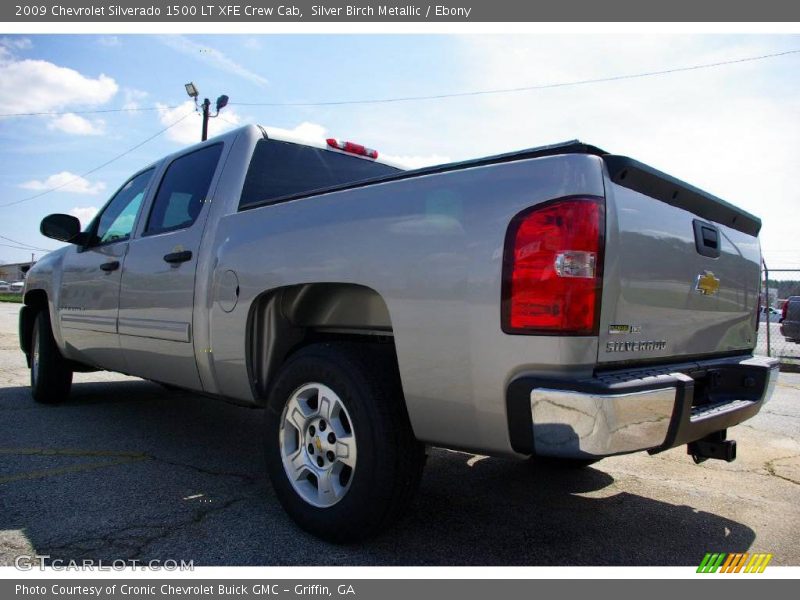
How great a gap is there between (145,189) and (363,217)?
102 inches

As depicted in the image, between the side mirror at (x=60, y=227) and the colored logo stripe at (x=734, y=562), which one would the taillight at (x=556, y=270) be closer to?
the colored logo stripe at (x=734, y=562)

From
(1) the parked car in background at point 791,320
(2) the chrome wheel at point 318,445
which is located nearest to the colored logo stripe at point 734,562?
(2) the chrome wheel at point 318,445

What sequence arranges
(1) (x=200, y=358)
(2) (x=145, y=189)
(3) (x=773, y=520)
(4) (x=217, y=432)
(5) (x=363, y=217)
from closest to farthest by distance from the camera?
1. (5) (x=363, y=217)
2. (3) (x=773, y=520)
3. (1) (x=200, y=358)
4. (2) (x=145, y=189)
5. (4) (x=217, y=432)

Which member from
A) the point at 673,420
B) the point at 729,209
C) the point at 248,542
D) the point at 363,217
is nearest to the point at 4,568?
the point at 248,542

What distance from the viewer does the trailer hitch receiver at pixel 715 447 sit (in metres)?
2.75

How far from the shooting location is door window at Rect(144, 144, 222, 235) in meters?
3.76

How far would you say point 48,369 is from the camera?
17.9 feet

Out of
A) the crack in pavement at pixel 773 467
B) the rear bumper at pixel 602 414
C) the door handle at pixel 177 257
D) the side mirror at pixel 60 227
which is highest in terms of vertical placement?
the side mirror at pixel 60 227

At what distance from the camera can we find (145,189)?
4465mm

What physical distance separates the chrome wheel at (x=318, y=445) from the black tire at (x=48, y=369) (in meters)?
3.67

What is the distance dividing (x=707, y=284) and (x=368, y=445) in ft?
5.31

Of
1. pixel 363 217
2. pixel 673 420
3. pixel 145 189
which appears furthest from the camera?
pixel 145 189

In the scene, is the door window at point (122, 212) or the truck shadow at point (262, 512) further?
the door window at point (122, 212)

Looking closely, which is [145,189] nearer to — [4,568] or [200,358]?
[200,358]
